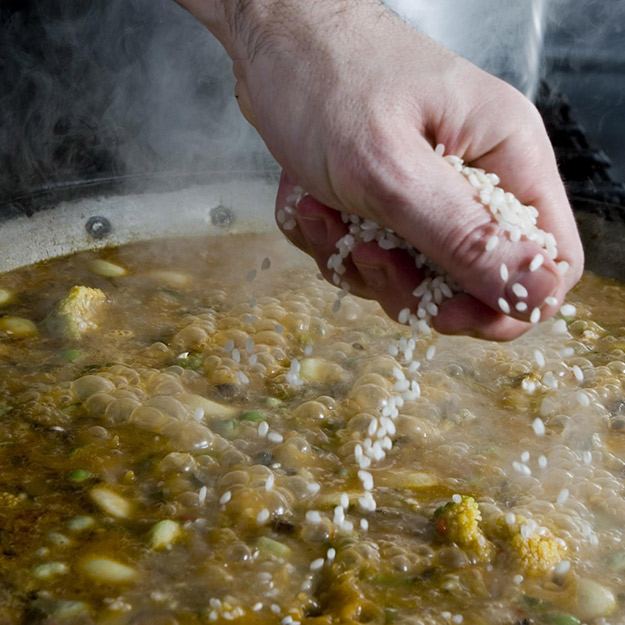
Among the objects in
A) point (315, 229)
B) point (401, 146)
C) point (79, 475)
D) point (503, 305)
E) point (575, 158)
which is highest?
point (401, 146)

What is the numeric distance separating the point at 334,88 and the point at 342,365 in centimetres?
56

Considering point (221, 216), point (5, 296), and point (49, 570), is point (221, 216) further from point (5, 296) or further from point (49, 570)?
point (49, 570)

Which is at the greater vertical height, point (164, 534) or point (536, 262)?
point (536, 262)

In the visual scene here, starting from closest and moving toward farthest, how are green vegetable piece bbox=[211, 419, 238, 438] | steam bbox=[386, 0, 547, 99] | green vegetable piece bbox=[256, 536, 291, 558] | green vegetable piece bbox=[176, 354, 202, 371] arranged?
green vegetable piece bbox=[256, 536, 291, 558] < green vegetable piece bbox=[211, 419, 238, 438] < green vegetable piece bbox=[176, 354, 202, 371] < steam bbox=[386, 0, 547, 99]


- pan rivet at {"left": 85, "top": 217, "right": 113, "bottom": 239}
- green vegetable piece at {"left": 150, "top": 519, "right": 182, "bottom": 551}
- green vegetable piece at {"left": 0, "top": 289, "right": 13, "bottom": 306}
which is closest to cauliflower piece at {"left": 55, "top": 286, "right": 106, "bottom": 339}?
green vegetable piece at {"left": 0, "top": 289, "right": 13, "bottom": 306}

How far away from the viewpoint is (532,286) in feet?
3.21

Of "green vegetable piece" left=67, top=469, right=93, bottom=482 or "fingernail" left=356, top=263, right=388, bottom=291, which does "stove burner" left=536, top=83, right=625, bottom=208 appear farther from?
"green vegetable piece" left=67, top=469, right=93, bottom=482

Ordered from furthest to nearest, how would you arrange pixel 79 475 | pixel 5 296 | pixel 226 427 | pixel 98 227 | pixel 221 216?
pixel 221 216, pixel 98 227, pixel 5 296, pixel 226 427, pixel 79 475

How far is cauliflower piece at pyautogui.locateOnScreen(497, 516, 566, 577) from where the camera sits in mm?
1059

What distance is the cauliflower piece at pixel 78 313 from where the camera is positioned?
5.12ft

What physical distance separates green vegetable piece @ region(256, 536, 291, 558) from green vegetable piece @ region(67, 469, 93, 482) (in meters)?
0.28

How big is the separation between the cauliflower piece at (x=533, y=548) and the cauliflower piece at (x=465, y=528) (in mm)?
35

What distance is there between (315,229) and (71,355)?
494 mm

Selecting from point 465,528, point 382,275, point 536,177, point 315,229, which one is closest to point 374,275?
point 382,275
